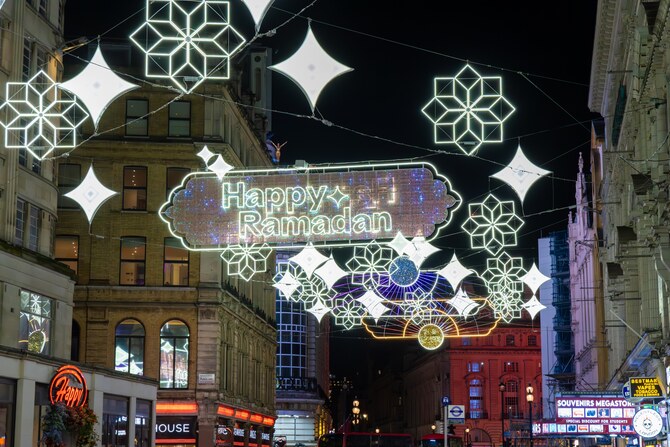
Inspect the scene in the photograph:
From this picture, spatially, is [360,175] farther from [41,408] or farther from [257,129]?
[257,129]

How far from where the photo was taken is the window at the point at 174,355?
51.8 metres

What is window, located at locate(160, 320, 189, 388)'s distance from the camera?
51.8 meters

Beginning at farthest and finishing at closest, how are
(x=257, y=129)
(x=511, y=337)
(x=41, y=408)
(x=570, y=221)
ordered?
(x=511, y=337) < (x=570, y=221) < (x=257, y=129) < (x=41, y=408)

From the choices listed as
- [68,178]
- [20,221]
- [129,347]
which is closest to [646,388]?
[20,221]

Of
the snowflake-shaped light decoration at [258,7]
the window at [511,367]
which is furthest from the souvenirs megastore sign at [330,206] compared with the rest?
the window at [511,367]

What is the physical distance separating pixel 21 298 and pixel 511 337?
4665 inches

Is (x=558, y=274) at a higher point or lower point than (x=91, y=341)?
higher

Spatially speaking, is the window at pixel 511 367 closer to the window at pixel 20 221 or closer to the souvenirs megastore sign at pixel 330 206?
the window at pixel 20 221

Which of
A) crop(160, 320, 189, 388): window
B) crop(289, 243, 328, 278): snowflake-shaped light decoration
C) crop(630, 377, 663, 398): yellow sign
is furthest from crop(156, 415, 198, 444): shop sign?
crop(630, 377, 663, 398): yellow sign

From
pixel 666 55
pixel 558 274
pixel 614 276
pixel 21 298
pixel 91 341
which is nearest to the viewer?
pixel 666 55

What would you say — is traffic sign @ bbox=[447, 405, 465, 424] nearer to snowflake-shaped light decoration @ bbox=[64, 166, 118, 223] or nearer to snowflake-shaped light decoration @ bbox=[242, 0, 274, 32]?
snowflake-shaped light decoration @ bbox=[64, 166, 118, 223]

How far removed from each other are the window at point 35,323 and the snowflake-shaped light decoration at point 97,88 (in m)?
16.0

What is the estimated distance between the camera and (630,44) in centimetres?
3678

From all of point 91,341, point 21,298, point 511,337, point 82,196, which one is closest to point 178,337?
point 91,341
